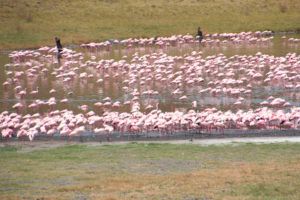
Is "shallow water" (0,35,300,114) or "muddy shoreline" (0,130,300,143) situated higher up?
"shallow water" (0,35,300,114)

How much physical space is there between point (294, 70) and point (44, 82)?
13763 mm

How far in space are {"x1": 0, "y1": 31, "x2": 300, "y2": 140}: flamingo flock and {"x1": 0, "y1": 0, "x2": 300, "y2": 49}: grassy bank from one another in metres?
6.33

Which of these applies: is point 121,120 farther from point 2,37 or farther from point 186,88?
point 2,37

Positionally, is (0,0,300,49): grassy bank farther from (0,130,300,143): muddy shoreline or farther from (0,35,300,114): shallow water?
(0,130,300,143): muddy shoreline

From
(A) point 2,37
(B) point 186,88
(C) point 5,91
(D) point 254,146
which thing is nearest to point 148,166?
(D) point 254,146

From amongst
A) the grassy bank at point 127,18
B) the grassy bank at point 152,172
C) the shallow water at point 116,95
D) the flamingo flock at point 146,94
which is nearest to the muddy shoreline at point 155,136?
the flamingo flock at point 146,94

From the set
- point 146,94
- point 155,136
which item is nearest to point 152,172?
point 155,136

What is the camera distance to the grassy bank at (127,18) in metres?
60.9

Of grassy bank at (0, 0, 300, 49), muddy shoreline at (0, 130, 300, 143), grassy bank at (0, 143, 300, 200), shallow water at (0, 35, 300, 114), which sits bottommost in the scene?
grassy bank at (0, 143, 300, 200)

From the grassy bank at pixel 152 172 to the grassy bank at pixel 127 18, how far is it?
3792 cm

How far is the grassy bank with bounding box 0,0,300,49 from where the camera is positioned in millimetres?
60906

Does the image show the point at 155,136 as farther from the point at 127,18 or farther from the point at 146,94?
the point at 127,18

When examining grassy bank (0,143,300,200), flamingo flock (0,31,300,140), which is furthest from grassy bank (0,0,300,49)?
grassy bank (0,143,300,200)

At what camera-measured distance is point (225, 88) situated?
3603 centimetres
